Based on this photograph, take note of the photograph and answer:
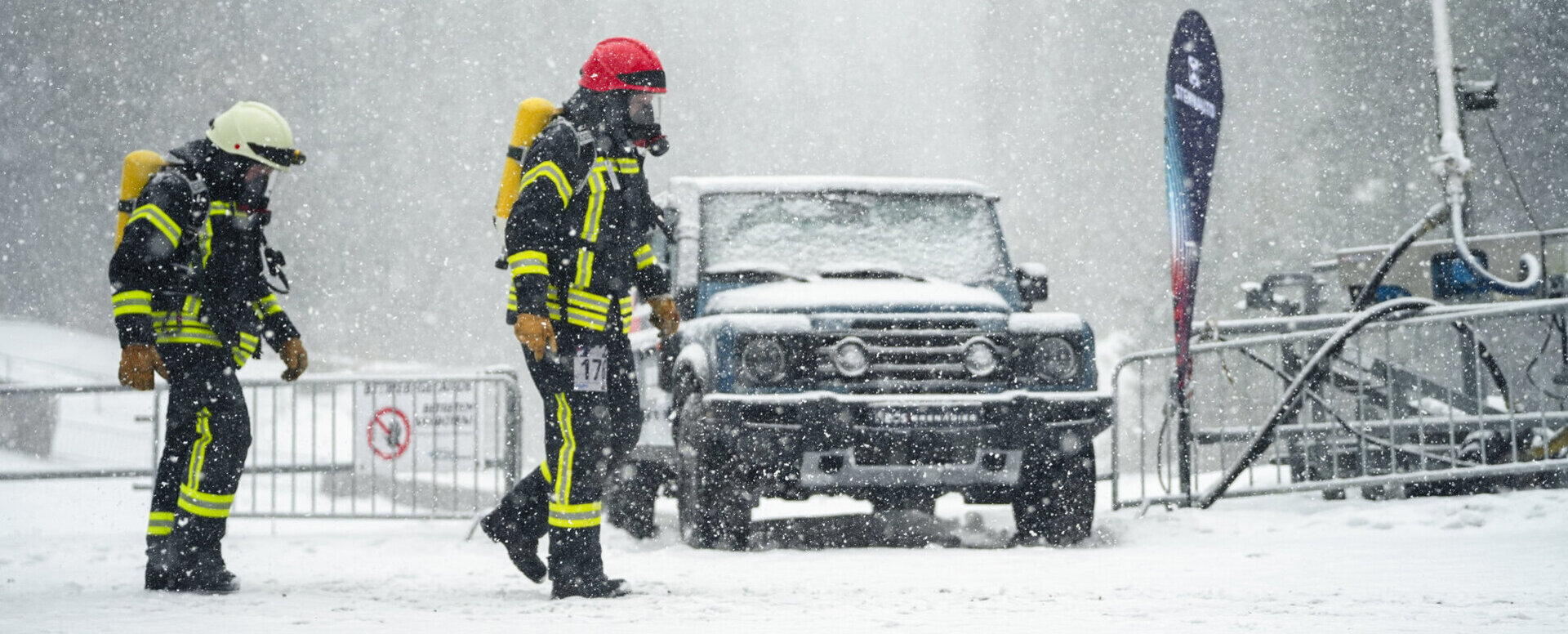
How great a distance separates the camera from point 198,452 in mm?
5426

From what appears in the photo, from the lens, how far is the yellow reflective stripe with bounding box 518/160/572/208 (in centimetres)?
517

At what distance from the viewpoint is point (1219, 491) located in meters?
8.84

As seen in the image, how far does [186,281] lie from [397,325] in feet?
75.9

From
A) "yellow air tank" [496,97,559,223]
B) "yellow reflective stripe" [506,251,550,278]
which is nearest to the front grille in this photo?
"yellow air tank" [496,97,559,223]

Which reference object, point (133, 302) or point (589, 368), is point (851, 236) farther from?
point (133, 302)

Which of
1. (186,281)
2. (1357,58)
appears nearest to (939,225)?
(186,281)

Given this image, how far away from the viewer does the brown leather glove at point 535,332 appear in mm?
4930

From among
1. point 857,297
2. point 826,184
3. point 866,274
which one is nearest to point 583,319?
point 857,297

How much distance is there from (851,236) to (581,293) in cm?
306

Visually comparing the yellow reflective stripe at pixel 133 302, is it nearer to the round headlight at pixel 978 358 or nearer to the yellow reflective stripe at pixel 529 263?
the yellow reflective stripe at pixel 529 263

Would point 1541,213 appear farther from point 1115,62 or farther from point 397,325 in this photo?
point 397,325

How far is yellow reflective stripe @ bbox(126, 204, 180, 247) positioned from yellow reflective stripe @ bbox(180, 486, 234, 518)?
0.86 m

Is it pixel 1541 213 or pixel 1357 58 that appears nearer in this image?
pixel 1541 213

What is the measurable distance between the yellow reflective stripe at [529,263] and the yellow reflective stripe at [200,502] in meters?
1.37
